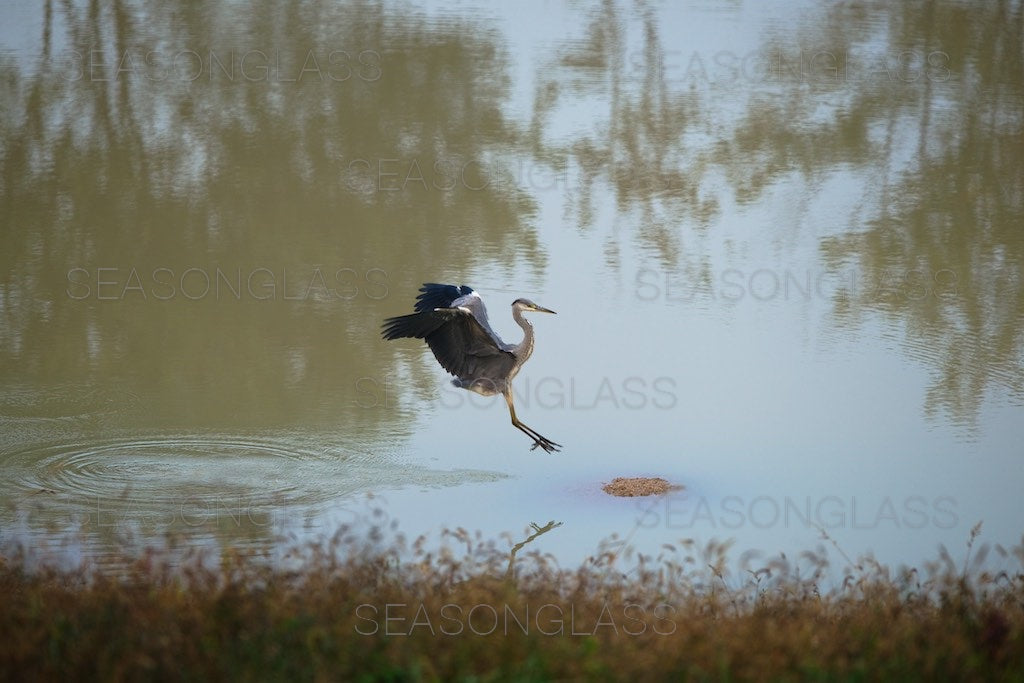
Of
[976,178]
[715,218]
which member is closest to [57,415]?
[715,218]

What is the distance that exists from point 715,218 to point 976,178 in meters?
3.44

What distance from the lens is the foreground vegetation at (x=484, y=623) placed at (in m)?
5.03

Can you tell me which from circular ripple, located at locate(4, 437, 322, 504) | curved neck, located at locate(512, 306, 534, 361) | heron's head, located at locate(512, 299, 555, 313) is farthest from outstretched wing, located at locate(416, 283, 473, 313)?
circular ripple, located at locate(4, 437, 322, 504)

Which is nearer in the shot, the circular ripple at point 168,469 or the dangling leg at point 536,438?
the circular ripple at point 168,469

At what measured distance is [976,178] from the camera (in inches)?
607

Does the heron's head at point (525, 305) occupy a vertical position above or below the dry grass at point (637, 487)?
above

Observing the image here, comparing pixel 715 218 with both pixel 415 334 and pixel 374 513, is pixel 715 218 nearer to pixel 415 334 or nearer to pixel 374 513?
pixel 415 334

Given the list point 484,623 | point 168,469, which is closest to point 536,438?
point 168,469

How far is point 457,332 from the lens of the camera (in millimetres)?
8633

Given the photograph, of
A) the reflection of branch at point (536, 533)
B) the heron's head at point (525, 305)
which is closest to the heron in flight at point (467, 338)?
the heron's head at point (525, 305)

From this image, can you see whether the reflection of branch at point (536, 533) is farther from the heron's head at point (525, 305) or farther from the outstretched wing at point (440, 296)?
the outstretched wing at point (440, 296)

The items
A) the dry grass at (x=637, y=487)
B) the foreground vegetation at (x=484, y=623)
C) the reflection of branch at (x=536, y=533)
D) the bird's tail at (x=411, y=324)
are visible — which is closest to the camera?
the foreground vegetation at (x=484, y=623)

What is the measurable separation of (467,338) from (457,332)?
0.08 m

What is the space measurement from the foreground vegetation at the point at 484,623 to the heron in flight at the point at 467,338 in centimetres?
213
